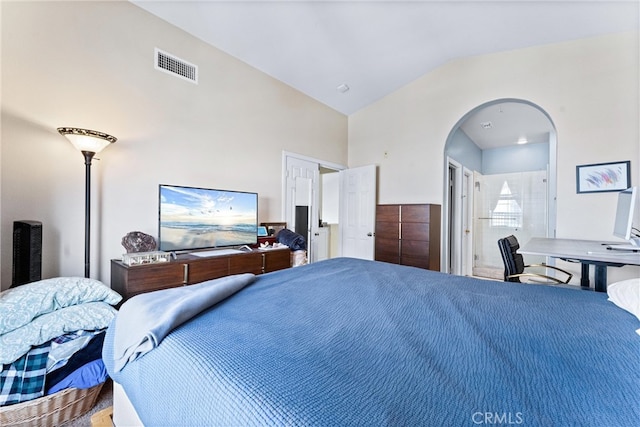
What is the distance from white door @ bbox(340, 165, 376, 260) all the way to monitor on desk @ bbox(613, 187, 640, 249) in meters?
2.75

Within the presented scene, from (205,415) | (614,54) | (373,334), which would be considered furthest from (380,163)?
(205,415)

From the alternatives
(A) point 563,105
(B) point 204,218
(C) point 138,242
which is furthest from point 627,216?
(C) point 138,242

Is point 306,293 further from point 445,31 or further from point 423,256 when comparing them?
point 445,31

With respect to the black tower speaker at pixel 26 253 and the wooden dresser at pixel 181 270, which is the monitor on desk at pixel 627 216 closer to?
the wooden dresser at pixel 181 270

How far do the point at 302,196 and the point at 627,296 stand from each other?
11.5ft

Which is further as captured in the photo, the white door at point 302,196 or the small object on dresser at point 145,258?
the white door at point 302,196

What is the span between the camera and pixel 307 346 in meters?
0.78

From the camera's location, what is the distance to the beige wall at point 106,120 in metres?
1.88

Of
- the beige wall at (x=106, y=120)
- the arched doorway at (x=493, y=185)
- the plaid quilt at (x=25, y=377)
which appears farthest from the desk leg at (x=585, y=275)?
the plaid quilt at (x=25, y=377)

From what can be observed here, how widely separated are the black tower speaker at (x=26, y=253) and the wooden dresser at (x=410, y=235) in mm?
3834

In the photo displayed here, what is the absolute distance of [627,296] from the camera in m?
1.08

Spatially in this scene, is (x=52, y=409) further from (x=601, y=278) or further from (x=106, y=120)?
(x=601, y=278)

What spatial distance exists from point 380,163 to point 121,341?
4.27 meters

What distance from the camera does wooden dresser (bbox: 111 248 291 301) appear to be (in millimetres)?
1993
